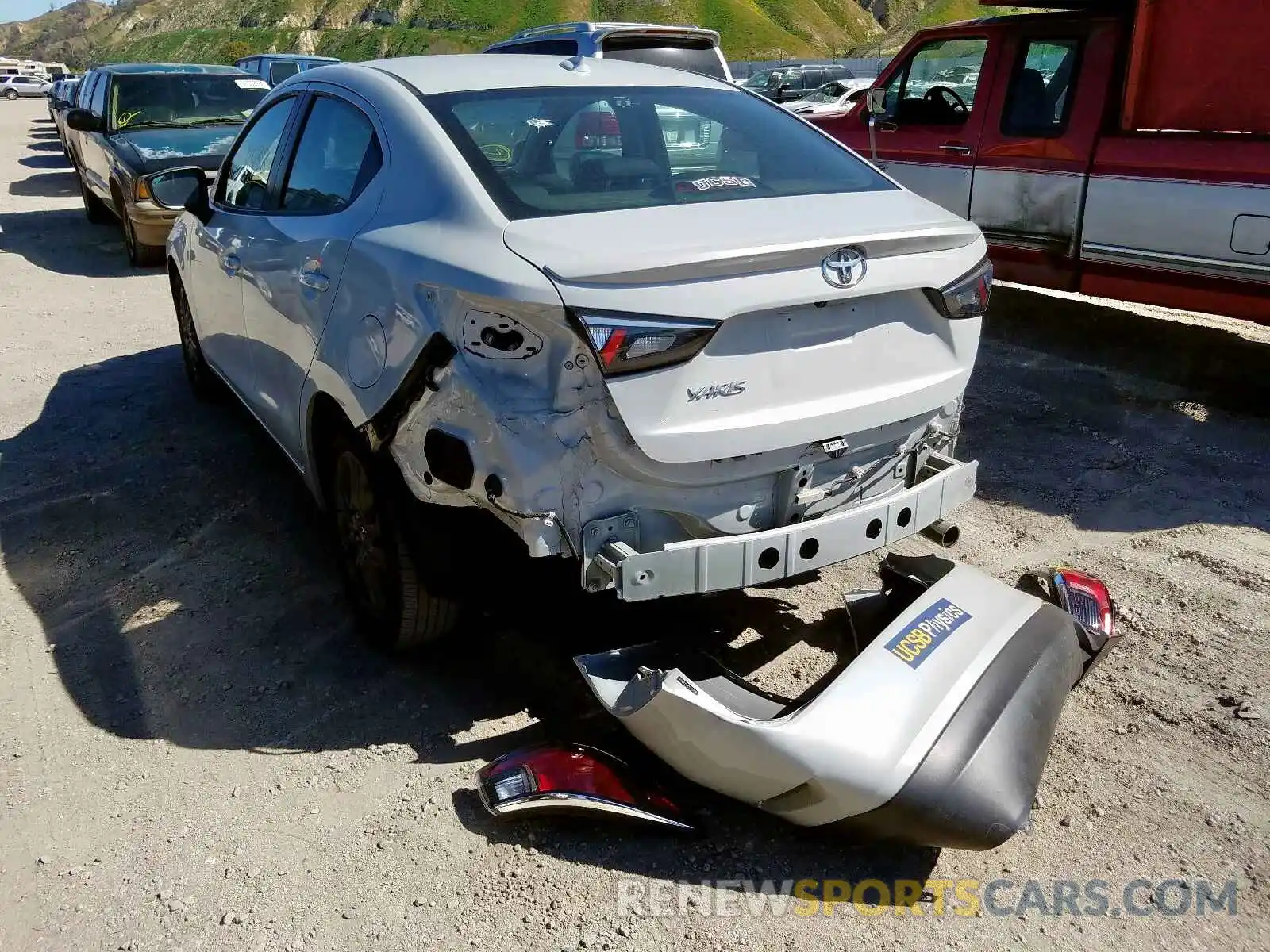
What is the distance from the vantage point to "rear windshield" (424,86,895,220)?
Answer: 303cm

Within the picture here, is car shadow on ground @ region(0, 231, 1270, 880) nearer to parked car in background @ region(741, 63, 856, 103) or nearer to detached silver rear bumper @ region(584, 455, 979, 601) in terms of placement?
detached silver rear bumper @ region(584, 455, 979, 601)

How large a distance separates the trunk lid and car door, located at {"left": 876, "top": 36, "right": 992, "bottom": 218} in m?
4.44

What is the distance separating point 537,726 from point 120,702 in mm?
1347

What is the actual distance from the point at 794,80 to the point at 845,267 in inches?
882

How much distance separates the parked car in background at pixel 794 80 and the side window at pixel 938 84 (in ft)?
47.2

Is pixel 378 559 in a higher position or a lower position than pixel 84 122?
lower

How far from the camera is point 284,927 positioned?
2.50 m

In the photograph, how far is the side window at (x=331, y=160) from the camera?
132 inches

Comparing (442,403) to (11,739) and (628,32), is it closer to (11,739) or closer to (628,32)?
(11,739)

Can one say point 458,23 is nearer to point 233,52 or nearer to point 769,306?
point 233,52

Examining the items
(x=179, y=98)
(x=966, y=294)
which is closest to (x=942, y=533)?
(x=966, y=294)

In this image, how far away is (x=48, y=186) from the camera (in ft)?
56.4

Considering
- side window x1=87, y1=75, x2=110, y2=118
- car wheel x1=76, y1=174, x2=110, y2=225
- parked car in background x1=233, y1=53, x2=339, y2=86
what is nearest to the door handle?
side window x1=87, y1=75, x2=110, y2=118

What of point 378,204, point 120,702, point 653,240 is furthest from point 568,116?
point 120,702
